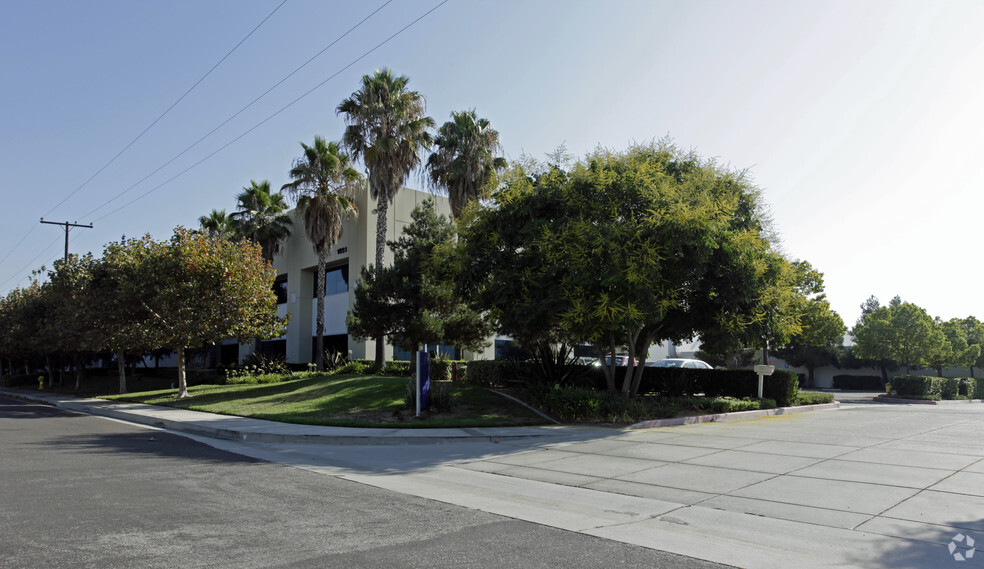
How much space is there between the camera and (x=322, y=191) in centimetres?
3172

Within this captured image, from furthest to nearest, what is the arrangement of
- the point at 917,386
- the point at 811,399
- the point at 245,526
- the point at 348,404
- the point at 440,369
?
1. the point at 917,386
2. the point at 440,369
3. the point at 811,399
4. the point at 348,404
5. the point at 245,526

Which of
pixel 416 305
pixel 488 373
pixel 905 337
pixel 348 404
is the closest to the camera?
pixel 348 404

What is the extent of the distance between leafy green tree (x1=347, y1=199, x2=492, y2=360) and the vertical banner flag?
8.09 meters

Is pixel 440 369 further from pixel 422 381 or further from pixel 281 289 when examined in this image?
pixel 281 289

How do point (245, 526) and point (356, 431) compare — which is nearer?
point (245, 526)

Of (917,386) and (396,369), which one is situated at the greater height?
(396,369)

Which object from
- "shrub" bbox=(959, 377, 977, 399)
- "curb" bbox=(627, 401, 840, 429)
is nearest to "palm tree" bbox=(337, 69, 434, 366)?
"curb" bbox=(627, 401, 840, 429)

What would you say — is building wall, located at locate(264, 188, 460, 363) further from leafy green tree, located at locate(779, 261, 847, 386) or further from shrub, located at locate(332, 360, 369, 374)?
leafy green tree, located at locate(779, 261, 847, 386)

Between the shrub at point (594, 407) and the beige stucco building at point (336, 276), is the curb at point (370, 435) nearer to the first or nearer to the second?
the shrub at point (594, 407)

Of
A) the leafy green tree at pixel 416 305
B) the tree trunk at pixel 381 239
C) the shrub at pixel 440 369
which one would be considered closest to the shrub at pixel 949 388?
the leafy green tree at pixel 416 305

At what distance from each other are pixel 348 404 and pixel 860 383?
44613 mm

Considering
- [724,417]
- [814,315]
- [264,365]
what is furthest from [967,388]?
[264,365]

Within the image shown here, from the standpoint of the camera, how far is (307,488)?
8.33 meters

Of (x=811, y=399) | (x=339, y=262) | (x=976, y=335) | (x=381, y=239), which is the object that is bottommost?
(x=811, y=399)
